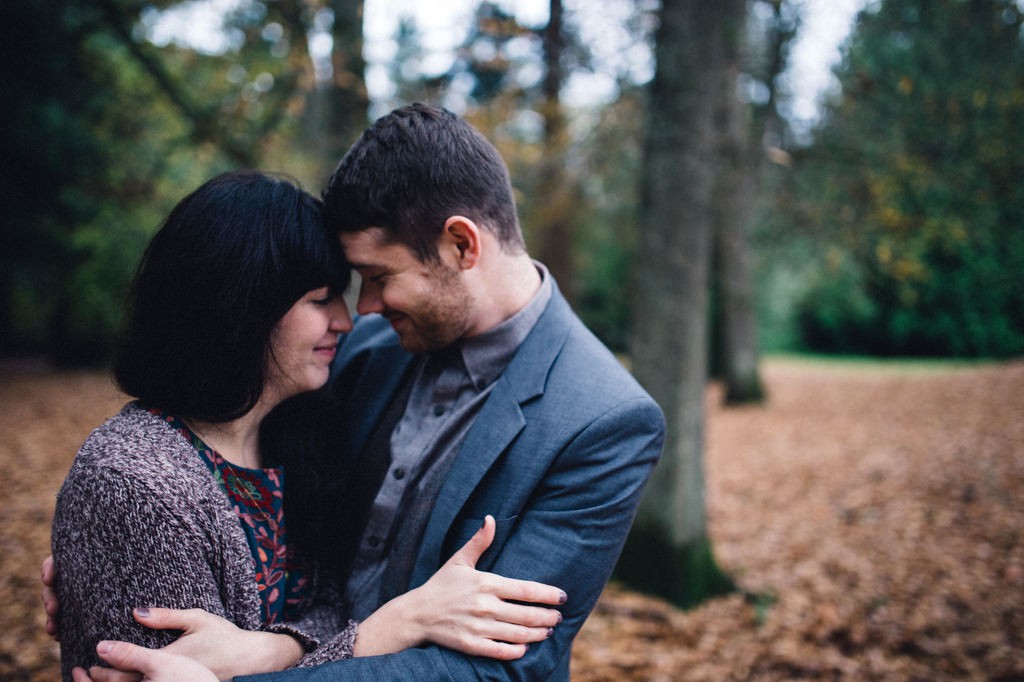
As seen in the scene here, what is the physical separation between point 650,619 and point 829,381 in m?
13.8

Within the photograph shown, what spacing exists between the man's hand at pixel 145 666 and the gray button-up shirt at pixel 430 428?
0.59m

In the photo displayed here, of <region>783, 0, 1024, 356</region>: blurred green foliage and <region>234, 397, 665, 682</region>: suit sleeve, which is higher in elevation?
<region>783, 0, 1024, 356</region>: blurred green foliage

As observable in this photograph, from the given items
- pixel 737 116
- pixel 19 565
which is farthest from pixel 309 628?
pixel 737 116

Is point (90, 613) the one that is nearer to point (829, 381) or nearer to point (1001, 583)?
point (1001, 583)

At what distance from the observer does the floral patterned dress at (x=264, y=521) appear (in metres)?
1.77

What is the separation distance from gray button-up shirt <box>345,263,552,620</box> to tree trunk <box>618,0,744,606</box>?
2.64 metres

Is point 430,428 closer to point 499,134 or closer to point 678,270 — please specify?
point 678,270

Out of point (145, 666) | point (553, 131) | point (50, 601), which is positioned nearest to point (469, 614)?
point (145, 666)

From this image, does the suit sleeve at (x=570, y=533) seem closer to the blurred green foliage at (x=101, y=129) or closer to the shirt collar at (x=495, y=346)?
the shirt collar at (x=495, y=346)

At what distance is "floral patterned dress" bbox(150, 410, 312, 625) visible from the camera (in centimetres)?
177

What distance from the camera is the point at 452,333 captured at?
2.15m

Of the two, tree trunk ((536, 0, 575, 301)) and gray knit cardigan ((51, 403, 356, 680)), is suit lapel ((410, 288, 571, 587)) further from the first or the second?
tree trunk ((536, 0, 575, 301))

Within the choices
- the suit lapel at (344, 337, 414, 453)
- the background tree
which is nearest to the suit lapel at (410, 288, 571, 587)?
the suit lapel at (344, 337, 414, 453)

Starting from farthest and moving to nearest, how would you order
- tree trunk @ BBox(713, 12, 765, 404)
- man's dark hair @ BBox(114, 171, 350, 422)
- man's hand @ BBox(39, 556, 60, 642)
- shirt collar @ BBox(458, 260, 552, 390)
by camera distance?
tree trunk @ BBox(713, 12, 765, 404)
shirt collar @ BBox(458, 260, 552, 390)
man's hand @ BBox(39, 556, 60, 642)
man's dark hair @ BBox(114, 171, 350, 422)
